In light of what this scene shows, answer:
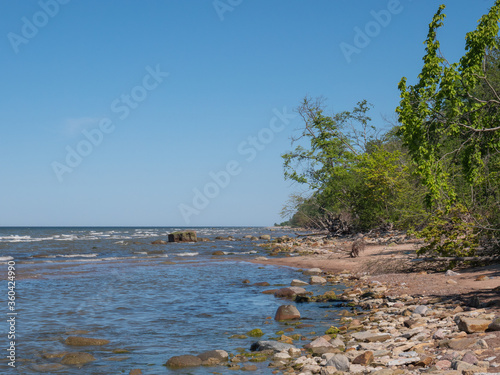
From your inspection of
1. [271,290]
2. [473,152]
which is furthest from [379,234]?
[473,152]

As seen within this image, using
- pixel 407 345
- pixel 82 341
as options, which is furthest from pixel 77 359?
pixel 407 345

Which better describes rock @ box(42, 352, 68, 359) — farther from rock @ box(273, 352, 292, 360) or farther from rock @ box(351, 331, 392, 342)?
rock @ box(351, 331, 392, 342)

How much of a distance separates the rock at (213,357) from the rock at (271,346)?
0.62 metres

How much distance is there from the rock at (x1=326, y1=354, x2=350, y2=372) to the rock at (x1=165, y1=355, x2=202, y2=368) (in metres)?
2.24

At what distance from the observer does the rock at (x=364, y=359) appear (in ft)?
21.5

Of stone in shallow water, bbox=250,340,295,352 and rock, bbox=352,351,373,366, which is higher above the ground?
rock, bbox=352,351,373,366

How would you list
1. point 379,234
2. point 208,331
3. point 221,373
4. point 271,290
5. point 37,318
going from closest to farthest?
point 221,373 → point 208,331 → point 37,318 → point 271,290 → point 379,234

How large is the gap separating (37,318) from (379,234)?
25.1 metres

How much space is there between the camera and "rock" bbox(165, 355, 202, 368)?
7398 mm

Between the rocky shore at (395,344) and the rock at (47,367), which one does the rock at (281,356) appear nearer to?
the rocky shore at (395,344)

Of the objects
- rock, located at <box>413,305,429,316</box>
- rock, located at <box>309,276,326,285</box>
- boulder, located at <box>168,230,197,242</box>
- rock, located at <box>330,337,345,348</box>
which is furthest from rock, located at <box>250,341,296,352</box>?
boulder, located at <box>168,230,197,242</box>

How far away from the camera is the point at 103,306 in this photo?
12.8 m

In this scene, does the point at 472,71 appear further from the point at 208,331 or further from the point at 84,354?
the point at 84,354

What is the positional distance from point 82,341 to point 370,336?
559cm
